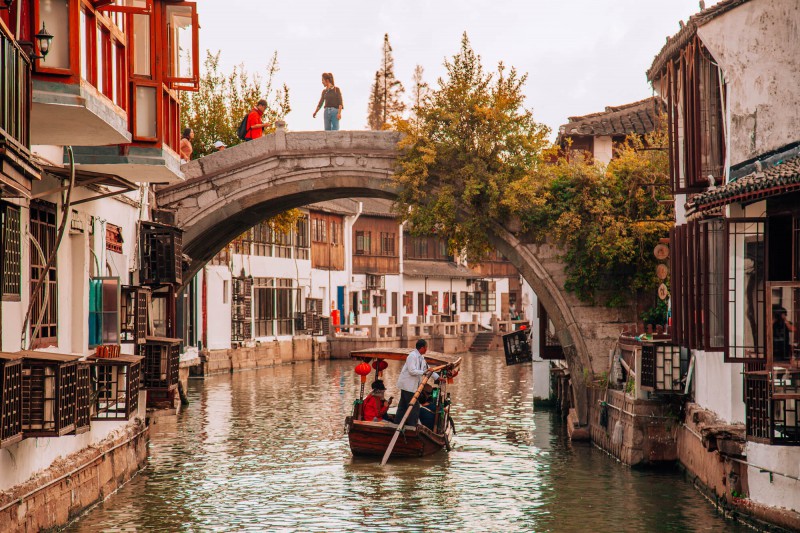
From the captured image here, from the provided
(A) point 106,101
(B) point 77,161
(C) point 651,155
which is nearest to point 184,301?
(C) point 651,155

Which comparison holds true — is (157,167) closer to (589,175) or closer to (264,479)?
(264,479)

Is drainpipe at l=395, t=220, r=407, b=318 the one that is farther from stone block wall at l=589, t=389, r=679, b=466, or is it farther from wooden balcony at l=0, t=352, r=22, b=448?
wooden balcony at l=0, t=352, r=22, b=448

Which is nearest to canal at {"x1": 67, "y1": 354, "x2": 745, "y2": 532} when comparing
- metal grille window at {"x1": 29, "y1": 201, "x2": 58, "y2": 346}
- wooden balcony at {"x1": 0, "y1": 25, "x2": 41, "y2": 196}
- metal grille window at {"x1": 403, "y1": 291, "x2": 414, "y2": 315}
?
metal grille window at {"x1": 29, "y1": 201, "x2": 58, "y2": 346}

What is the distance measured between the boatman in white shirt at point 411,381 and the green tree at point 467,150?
3540 mm

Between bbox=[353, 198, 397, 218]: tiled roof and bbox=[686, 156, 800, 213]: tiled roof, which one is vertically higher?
bbox=[353, 198, 397, 218]: tiled roof

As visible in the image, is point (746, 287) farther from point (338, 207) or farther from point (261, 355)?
point (338, 207)

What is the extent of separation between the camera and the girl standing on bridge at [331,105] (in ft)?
72.3

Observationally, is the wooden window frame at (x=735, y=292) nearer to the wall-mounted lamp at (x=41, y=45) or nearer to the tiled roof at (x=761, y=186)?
the tiled roof at (x=761, y=186)

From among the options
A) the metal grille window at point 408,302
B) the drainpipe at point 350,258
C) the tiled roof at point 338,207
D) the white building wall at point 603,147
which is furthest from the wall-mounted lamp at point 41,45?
the metal grille window at point 408,302

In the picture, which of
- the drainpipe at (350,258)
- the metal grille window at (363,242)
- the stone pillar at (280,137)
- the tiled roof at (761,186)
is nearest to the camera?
the tiled roof at (761,186)

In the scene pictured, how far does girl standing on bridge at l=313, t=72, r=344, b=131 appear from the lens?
2205 centimetres

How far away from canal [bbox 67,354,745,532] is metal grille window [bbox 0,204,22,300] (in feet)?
9.79

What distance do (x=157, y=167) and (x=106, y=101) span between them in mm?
2583

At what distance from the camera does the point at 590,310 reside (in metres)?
20.3
